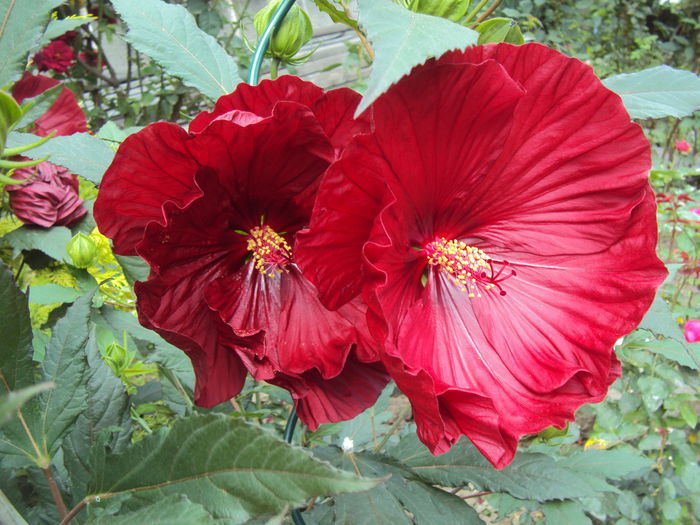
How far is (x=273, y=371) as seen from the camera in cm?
48

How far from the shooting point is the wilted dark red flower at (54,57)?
208cm

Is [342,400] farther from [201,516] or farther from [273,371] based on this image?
[201,516]

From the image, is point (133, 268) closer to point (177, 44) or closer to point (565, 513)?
point (177, 44)

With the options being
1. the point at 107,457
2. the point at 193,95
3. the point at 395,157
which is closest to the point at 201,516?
the point at 107,457

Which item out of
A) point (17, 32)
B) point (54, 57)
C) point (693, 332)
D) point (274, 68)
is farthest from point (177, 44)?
point (54, 57)

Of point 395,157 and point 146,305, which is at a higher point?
point 395,157

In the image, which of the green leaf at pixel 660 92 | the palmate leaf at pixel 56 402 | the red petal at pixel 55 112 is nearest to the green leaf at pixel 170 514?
the palmate leaf at pixel 56 402

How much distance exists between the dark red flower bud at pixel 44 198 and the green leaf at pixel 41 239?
0.01 meters

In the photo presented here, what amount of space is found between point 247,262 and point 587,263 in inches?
12.0

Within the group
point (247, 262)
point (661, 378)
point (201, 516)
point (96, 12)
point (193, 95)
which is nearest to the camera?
point (201, 516)

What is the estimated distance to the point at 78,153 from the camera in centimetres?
54

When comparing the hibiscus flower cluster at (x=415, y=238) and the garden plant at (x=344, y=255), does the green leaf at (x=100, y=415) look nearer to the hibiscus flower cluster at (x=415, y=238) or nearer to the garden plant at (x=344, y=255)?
the garden plant at (x=344, y=255)

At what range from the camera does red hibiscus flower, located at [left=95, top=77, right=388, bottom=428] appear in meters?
0.44

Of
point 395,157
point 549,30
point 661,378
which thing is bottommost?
point 661,378
